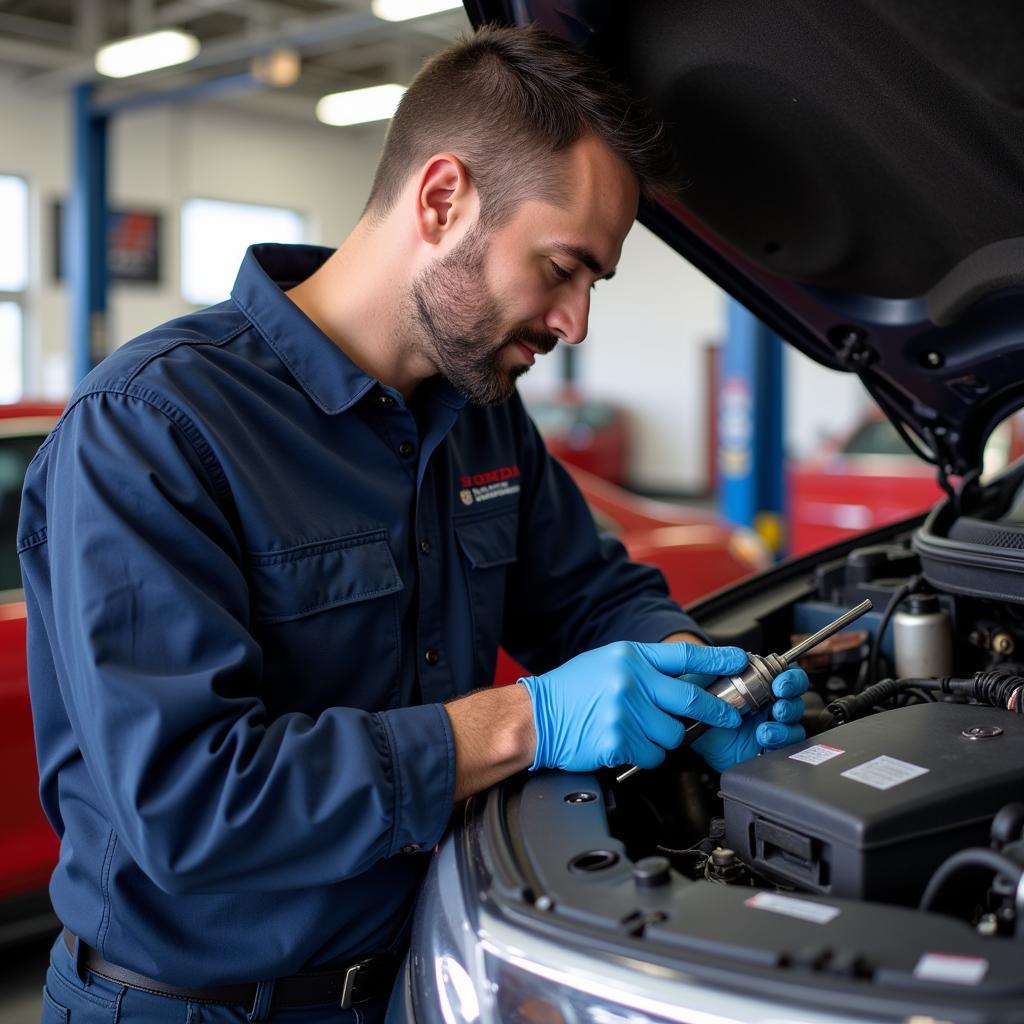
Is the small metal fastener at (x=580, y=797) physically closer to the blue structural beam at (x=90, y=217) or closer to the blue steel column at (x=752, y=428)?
the blue steel column at (x=752, y=428)

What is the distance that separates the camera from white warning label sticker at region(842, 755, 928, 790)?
1.06 m

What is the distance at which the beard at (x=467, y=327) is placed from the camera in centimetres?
140

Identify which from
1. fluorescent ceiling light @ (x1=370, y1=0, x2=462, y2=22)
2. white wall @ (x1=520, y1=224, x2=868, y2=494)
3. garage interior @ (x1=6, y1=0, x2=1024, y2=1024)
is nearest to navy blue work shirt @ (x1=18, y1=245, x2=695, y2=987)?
garage interior @ (x1=6, y1=0, x2=1024, y2=1024)

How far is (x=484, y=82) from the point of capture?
1.43 metres

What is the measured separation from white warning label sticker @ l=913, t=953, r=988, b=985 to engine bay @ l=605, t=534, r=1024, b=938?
105mm

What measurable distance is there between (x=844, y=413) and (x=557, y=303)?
470 inches

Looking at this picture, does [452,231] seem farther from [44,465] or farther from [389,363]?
[44,465]

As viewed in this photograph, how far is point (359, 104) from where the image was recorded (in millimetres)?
10062

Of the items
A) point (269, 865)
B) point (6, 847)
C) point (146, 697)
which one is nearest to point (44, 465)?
point (146, 697)

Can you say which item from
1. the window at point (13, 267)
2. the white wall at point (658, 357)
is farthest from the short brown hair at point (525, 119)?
the white wall at point (658, 357)

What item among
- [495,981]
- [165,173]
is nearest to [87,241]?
[165,173]

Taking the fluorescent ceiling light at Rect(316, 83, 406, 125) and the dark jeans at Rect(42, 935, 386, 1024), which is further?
the fluorescent ceiling light at Rect(316, 83, 406, 125)

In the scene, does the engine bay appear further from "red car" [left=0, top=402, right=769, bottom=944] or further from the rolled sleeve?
"red car" [left=0, top=402, right=769, bottom=944]

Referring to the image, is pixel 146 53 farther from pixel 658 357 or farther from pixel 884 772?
pixel 658 357
